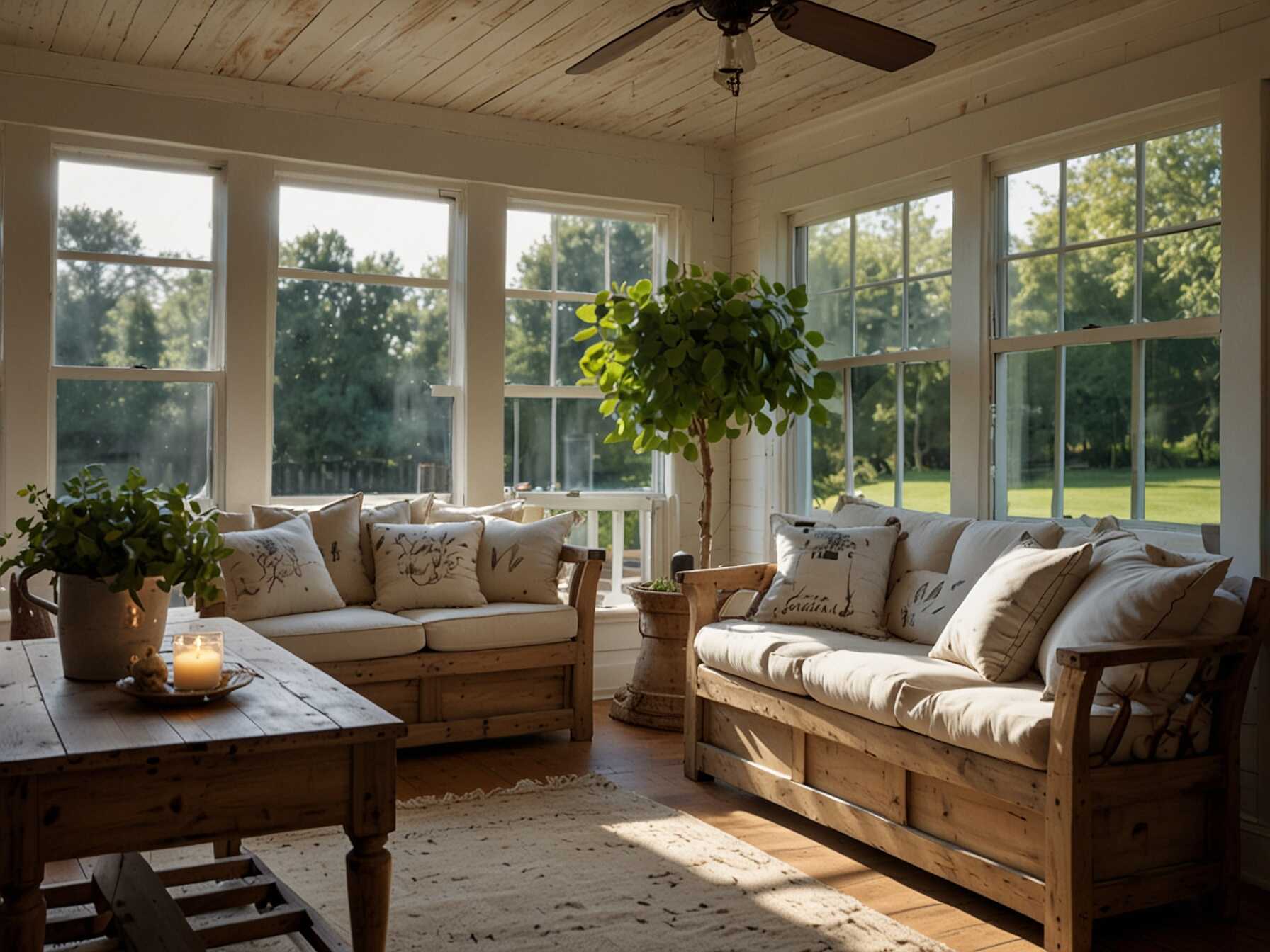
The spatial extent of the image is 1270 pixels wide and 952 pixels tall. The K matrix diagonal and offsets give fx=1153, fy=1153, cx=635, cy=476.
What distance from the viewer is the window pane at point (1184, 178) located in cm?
362

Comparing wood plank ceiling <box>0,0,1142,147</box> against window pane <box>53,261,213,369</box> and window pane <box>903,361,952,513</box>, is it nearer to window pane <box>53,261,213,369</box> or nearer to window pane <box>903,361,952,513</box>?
window pane <box>53,261,213,369</box>

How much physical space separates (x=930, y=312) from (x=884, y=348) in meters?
0.30

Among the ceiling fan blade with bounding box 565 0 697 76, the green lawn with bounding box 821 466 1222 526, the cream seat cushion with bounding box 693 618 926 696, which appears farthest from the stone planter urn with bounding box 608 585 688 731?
the ceiling fan blade with bounding box 565 0 697 76

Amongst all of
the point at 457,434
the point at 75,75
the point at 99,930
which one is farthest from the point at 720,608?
the point at 75,75

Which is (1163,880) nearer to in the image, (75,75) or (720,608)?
(720,608)

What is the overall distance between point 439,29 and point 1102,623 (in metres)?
3.04

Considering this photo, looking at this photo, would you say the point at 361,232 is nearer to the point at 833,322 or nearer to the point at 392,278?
the point at 392,278

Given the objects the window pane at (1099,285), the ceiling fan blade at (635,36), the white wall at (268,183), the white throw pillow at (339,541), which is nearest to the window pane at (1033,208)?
the window pane at (1099,285)

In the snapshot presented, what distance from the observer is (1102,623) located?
Result: 2.94 meters

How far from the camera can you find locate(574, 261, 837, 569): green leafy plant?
4.70 metres

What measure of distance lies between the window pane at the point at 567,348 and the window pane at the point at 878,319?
136 cm

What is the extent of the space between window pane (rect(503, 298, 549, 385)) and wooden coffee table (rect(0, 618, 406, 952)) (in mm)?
3345

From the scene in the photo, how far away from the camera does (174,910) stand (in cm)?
232

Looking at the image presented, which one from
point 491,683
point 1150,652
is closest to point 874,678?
point 1150,652
